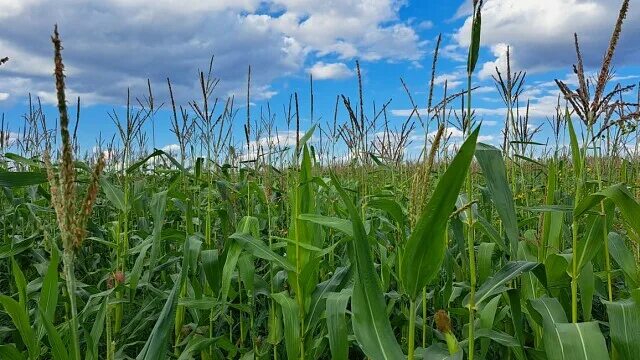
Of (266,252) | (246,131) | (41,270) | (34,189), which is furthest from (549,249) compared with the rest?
(34,189)

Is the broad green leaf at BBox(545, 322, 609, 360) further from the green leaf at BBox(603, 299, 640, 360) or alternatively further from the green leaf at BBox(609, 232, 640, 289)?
the green leaf at BBox(609, 232, 640, 289)

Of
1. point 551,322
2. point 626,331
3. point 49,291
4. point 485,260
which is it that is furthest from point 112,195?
point 626,331

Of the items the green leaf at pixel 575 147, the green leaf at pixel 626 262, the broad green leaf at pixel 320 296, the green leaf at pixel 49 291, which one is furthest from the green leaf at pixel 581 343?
the green leaf at pixel 49 291

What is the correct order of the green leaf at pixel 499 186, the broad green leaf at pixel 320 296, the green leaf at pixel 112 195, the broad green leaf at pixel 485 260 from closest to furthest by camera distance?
the green leaf at pixel 499 186, the broad green leaf at pixel 320 296, the broad green leaf at pixel 485 260, the green leaf at pixel 112 195

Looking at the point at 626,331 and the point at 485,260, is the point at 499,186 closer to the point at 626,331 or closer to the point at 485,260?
the point at 626,331

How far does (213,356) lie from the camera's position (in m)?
2.55

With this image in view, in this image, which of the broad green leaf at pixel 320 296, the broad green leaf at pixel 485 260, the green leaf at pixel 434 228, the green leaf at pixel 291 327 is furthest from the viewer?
the broad green leaf at pixel 485 260

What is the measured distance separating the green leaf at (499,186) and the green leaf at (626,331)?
58cm

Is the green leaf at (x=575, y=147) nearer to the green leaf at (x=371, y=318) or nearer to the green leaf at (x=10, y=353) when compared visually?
the green leaf at (x=371, y=318)

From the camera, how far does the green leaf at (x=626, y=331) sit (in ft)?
5.82

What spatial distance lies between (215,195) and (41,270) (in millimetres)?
1745

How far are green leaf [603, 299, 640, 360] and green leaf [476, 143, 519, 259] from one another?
0.58m

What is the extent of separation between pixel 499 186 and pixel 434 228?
0.40 metres

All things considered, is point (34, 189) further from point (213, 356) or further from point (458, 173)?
point (458, 173)
